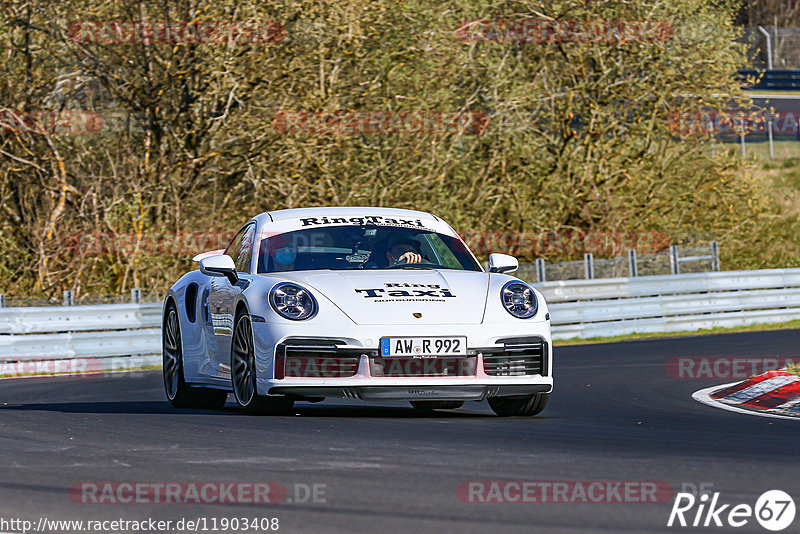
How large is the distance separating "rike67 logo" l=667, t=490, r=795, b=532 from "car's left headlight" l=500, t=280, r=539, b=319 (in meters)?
3.59

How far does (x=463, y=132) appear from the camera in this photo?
25.5 meters

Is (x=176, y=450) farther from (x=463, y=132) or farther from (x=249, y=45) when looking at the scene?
(x=463, y=132)

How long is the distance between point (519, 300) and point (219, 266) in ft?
6.70

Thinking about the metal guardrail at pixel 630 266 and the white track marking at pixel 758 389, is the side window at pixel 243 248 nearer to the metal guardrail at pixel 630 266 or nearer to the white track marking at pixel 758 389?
the white track marking at pixel 758 389

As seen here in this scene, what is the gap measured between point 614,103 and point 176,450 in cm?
2085

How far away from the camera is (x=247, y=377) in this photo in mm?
9344

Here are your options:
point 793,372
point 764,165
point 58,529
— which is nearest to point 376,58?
point 793,372

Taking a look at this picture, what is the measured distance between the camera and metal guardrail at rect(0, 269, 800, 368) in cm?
1652

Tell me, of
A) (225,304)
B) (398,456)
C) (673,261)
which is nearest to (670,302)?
(673,261)

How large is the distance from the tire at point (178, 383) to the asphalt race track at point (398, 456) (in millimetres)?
229

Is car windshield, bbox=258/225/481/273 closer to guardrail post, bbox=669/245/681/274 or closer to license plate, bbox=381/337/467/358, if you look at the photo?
license plate, bbox=381/337/467/358

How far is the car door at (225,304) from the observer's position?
9.74 m

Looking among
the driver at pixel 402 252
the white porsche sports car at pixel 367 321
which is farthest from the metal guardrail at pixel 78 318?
the driver at pixel 402 252

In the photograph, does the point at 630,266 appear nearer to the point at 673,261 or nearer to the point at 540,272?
the point at 673,261
